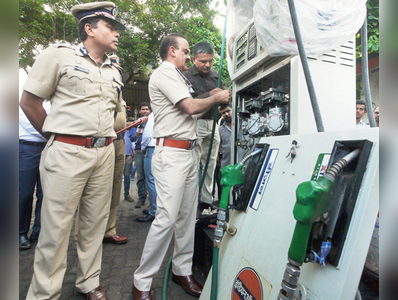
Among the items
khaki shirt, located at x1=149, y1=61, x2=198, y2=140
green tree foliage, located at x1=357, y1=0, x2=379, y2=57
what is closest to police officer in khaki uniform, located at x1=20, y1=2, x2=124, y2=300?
khaki shirt, located at x1=149, y1=61, x2=198, y2=140

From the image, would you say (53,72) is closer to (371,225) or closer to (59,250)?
(59,250)

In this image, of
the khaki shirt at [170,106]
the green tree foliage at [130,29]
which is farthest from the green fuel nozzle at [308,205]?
the green tree foliage at [130,29]

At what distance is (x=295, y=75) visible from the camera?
1.31 m

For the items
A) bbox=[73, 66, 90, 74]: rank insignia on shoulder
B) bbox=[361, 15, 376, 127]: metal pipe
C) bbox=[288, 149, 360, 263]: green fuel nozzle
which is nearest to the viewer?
bbox=[288, 149, 360, 263]: green fuel nozzle

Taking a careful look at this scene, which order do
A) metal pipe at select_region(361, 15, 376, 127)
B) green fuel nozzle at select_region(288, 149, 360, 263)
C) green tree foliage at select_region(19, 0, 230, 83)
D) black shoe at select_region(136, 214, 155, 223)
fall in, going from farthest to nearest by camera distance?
green tree foliage at select_region(19, 0, 230, 83) < black shoe at select_region(136, 214, 155, 223) < metal pipe at select_region(361, 15, 376, 127) < green fuel nozzle at select_region(288, 149, 360, 263)

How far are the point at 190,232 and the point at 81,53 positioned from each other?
1.44 metres

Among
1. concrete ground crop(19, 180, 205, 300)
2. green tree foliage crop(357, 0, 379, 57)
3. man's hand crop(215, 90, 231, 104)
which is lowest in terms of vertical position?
concrete ground crop(19, 180, 205, 300)

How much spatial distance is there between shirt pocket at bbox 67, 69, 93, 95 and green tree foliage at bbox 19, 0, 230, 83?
11.3ft

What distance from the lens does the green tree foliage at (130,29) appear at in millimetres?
6355

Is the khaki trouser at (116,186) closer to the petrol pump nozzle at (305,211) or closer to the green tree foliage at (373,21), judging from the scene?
the petrol pump nozzle at (305,211)

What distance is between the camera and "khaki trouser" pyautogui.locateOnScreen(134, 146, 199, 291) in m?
1.53

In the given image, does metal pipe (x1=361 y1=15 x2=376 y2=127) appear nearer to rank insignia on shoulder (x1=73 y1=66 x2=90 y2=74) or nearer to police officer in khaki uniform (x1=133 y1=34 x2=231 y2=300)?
police officer in khaki uniform (x1=133 y1=34 x2=231 y2=300)
